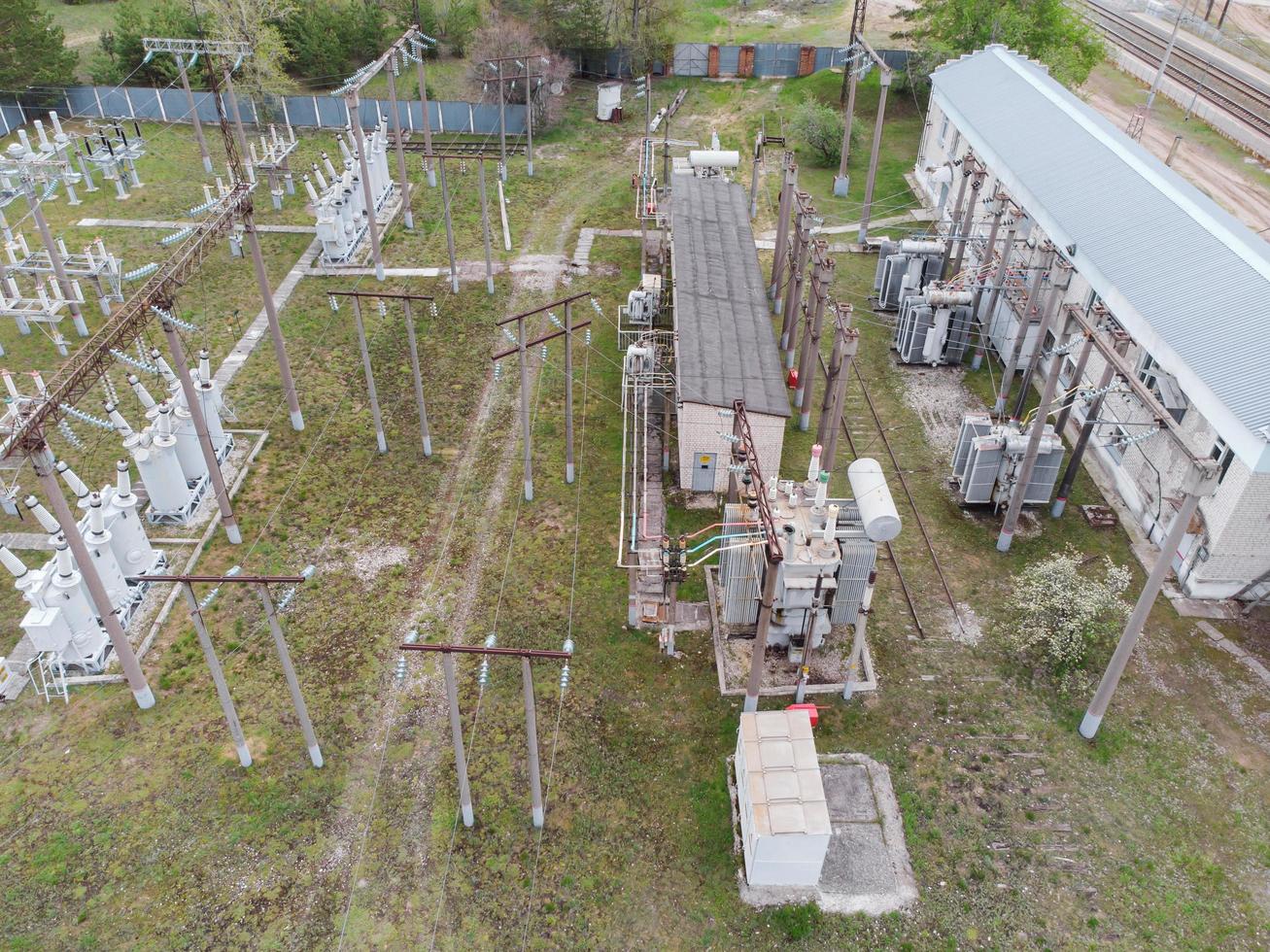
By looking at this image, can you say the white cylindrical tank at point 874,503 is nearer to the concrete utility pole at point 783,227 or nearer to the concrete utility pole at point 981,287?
the concrete utility pole at point 981,287

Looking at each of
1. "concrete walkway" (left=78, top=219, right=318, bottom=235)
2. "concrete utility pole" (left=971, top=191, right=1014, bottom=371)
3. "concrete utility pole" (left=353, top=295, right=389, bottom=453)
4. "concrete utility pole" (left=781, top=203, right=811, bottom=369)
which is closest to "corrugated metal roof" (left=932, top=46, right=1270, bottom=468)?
"concrete utility pole" (left=971, top=191, right=1014, bottom=371)

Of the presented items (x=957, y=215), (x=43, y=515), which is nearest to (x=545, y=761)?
(x=43, y=515)

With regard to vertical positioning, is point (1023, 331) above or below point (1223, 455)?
below

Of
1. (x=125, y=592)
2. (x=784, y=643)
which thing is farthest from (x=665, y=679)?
(x=125, y=592)

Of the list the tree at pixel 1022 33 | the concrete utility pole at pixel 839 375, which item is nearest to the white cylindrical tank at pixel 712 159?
the tree at pixel 1022 33

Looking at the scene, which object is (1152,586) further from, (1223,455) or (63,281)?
(63,281)

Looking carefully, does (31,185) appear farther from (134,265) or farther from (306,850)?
(306,850)
